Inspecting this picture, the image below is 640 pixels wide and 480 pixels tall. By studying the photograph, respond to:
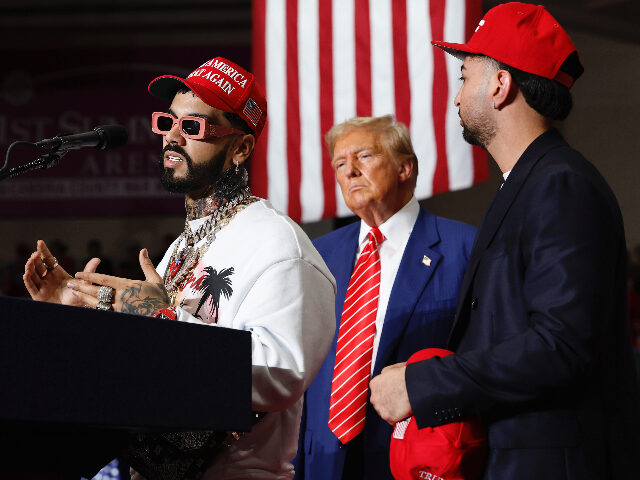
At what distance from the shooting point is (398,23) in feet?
A: 12.1

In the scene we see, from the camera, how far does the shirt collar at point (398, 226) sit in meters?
2.96

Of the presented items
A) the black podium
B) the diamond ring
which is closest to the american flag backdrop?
the diamond ring

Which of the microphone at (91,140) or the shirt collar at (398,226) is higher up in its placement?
the microphone at (91,140)

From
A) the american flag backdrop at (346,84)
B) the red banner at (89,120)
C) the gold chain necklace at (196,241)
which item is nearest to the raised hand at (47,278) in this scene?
the gold chain necklace at (196,241)

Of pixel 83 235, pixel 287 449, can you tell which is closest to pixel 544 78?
pixel 287 449

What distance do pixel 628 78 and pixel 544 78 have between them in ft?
26.7

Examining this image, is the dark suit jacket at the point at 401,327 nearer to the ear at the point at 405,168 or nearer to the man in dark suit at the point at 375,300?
the man in dark suit at the point at 375,300

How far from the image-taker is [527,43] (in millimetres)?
1845

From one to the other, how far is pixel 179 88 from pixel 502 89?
2.88ft

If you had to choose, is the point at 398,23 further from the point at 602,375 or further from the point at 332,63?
the point at 602,375

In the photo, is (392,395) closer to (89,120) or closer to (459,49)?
(459,49)

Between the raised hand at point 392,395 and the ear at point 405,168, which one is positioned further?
the ear at point 405,168

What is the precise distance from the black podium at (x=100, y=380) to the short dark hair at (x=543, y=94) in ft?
2.97

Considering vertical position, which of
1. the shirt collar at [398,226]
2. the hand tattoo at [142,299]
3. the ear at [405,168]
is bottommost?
the shirt collar at [398,226]
